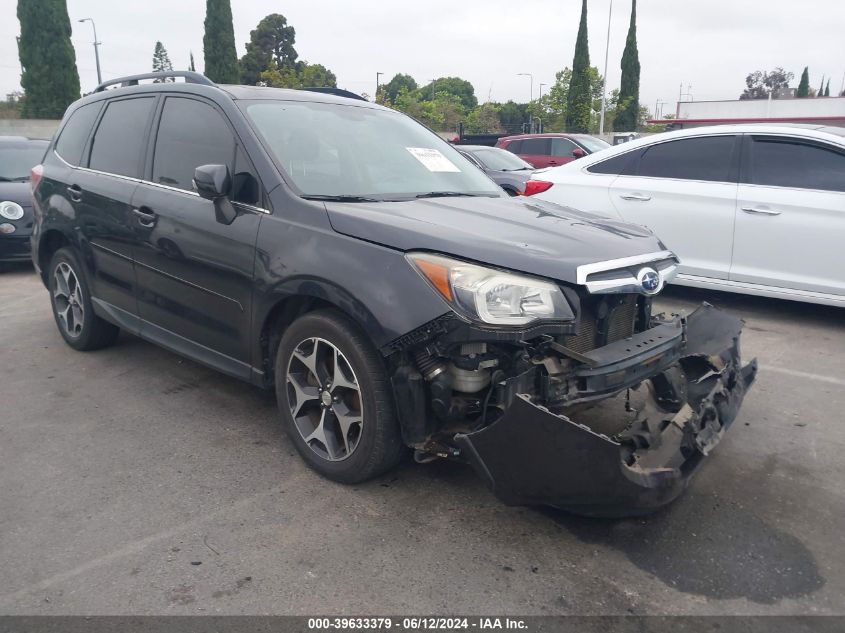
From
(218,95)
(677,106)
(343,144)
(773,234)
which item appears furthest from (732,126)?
(677,106)

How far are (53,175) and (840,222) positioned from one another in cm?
588

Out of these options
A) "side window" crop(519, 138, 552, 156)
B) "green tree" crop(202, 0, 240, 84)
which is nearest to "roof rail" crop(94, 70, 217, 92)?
"side window" crop(519, 138, 552, 156)

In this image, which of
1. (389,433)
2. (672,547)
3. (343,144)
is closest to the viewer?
(672,547)

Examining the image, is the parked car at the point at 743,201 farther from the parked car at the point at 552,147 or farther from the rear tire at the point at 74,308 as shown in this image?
the parked car at the point at 552,147

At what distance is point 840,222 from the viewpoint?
17.9 ft

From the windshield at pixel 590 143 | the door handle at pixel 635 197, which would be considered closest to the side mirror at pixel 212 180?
the door handle at pixel 635 197

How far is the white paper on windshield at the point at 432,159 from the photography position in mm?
4078

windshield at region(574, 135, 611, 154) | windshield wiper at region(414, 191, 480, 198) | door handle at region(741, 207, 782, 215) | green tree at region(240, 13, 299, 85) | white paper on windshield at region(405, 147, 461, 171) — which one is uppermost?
green tree at region(240, 13, 299, 85)

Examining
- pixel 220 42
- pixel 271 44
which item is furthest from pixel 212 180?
pixel 271 44

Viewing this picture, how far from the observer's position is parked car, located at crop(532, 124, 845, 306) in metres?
5.59

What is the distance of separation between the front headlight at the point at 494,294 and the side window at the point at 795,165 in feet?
13.2

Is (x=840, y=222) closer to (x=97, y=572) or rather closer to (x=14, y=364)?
(x=97, y=572)

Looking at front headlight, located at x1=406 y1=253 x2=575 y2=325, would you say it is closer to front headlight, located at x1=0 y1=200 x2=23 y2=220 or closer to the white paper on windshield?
the white paper on windshield

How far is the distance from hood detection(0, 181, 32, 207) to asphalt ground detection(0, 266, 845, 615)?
16.4 feet
